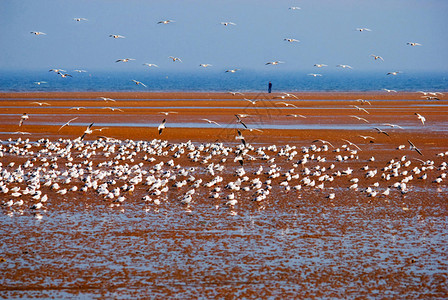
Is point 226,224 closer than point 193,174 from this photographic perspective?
Yes

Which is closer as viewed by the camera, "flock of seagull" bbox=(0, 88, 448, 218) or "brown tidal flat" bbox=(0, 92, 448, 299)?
"brown tidal flat" bbox=(0, 92, 448, 299)

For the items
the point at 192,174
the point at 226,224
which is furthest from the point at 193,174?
the point at 226,224

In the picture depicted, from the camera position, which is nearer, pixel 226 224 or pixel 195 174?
pixel 226 224

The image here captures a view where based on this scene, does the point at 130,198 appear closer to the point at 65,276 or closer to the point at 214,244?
the point at 214,244

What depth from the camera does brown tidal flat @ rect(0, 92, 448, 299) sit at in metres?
11.8

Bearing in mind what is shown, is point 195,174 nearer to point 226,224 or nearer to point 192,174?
point 192,174

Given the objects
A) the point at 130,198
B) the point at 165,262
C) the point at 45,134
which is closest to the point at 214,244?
the point at 165,262

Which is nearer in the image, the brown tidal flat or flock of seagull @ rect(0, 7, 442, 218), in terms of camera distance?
the brown tidal flat

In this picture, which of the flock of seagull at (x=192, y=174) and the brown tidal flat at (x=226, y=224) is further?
the flock of seagull at (x=192, y=174)

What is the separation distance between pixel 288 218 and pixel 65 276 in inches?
250

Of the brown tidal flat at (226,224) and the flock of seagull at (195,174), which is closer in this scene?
the brown tidal flat at (226,224)

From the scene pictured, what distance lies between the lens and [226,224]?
51.9 feet

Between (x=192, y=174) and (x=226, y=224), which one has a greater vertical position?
(x=192, y=174)

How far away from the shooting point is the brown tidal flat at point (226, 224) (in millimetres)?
11828
